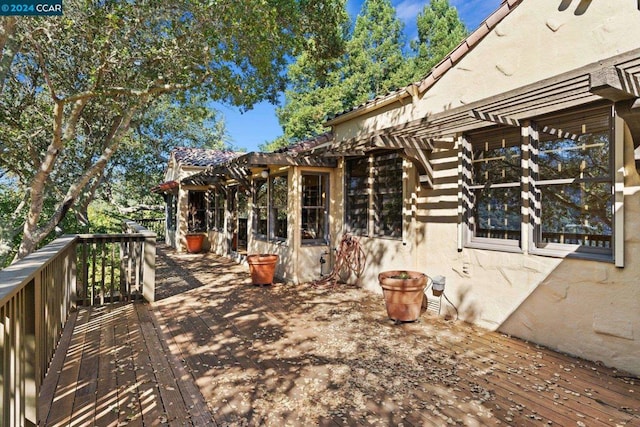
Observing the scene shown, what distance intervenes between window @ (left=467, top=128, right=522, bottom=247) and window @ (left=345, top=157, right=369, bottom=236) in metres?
2.18

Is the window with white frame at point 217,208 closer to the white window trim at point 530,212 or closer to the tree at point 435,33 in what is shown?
the white window trim at point 530,212

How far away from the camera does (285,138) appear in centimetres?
2242

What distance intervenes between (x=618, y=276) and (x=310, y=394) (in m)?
3.00

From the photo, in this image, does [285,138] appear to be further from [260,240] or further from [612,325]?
[612,325]

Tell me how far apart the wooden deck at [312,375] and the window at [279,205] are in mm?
3143

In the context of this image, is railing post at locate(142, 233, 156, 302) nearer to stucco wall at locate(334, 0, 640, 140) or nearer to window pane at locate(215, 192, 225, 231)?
stucco wall at locate(334, 0, 640, 140)

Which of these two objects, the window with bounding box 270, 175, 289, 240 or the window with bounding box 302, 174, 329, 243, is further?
the window with bounding box 270, 175, 289, 240

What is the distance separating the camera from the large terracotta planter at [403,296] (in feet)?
14.7

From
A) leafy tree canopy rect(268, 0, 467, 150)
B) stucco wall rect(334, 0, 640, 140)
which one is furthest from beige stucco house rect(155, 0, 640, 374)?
leafy tree canopy rect(268, 0, 467, 150)

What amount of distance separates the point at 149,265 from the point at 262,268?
1.99 m

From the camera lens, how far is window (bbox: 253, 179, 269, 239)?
8617 millimetres

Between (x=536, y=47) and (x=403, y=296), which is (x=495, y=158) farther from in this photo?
(x=403, y=296)

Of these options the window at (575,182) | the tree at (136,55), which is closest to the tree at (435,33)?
the tree at (136,55)

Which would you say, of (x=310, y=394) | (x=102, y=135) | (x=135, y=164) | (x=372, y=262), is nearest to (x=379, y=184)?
(x=372, y=262)
